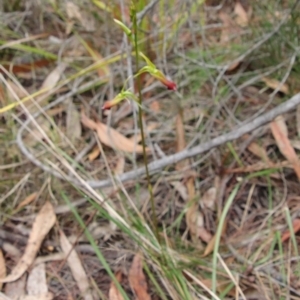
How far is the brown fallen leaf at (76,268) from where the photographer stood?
4.77 feet

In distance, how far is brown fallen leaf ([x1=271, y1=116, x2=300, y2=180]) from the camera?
5.32 feet

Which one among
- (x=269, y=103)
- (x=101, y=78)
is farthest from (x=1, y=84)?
(x=269, y=103)

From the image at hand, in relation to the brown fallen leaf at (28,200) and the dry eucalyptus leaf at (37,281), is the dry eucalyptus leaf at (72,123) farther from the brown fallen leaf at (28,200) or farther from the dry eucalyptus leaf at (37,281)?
the dry eucalyptus leaf at (37,281)

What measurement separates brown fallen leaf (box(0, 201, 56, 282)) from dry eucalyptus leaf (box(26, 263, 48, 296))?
0.08 ft

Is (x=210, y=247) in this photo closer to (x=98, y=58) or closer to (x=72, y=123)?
(x=72, y=123)

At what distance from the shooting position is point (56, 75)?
1.95 m

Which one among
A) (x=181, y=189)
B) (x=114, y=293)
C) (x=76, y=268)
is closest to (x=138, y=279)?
(x=114, y=293)

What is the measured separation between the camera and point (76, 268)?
4.93 ft

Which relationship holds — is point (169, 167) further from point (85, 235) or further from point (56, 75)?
point (56, 75)

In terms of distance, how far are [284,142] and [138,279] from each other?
604mm

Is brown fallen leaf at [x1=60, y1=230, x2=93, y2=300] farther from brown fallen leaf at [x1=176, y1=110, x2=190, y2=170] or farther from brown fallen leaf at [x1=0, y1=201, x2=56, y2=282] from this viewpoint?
brown fallen leaf at [x1=176, y1=110, x2=190, y2=170]

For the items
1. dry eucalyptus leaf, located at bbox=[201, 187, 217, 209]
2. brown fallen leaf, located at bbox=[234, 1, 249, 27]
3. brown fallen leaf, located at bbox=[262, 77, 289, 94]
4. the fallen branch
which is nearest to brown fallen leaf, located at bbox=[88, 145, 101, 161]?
the fallen branch

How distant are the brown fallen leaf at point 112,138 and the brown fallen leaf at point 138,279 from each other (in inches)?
14.8

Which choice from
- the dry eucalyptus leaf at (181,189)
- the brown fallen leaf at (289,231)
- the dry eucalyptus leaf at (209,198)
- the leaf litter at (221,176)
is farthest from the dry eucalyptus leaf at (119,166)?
the brown fallen leaf at (289,231)
